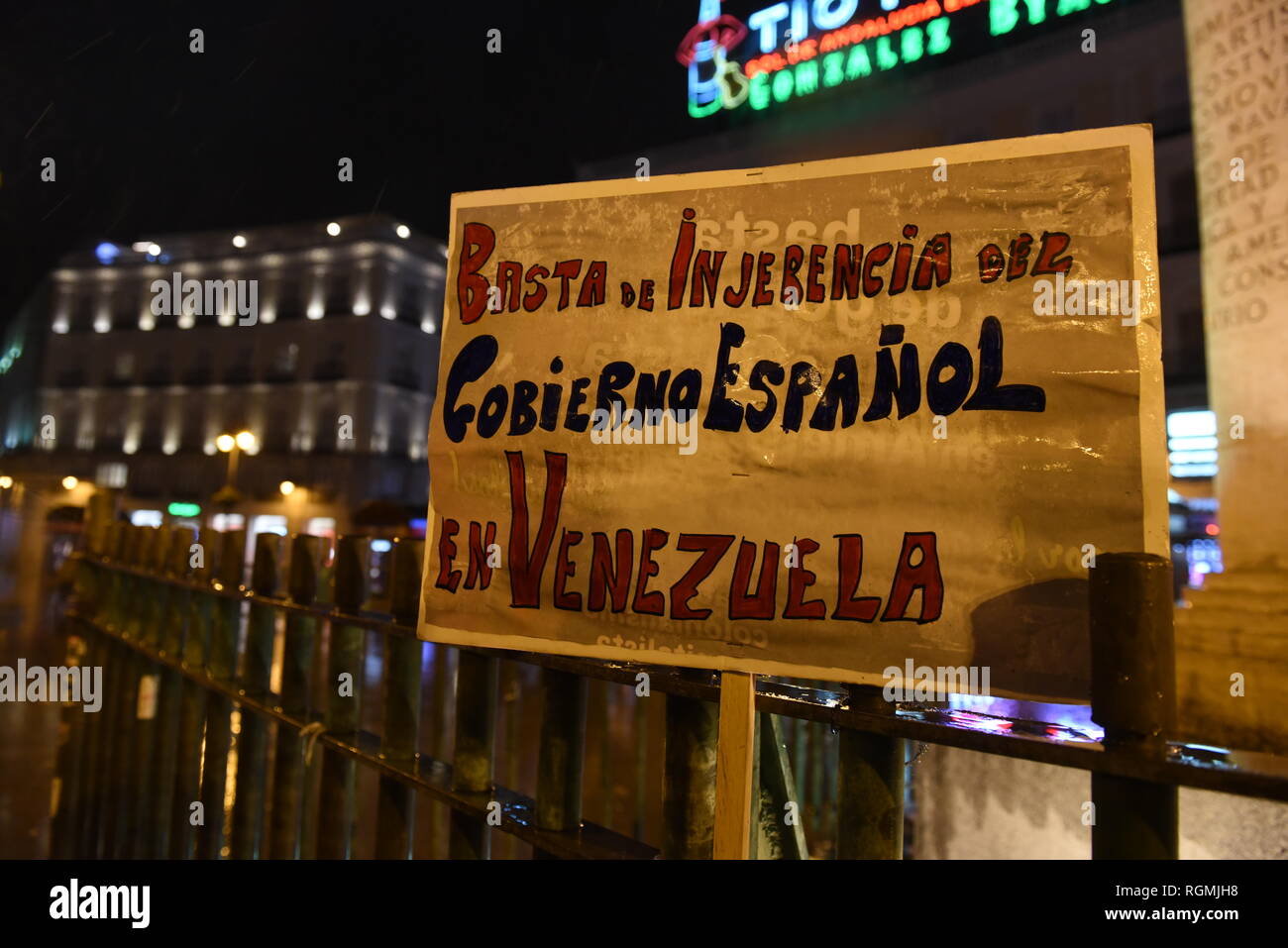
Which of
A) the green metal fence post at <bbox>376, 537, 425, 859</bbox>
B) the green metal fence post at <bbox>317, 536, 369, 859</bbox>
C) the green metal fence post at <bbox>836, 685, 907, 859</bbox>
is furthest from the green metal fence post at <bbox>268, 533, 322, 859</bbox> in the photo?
the green metal fence post at <bbox>836, 685, 907, 859</bbox>

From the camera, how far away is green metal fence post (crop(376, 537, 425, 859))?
2.35m

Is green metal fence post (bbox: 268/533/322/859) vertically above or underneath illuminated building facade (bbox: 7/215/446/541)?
underneath

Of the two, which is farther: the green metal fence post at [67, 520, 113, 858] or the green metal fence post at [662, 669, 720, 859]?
the green metal fence post at [67, 520, 113, 858]

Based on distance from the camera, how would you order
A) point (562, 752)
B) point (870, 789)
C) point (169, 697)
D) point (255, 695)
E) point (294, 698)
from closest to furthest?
point (870, 789) → point (562, 752) → point (294, 698) → point (255, 695) → point (169, 697)

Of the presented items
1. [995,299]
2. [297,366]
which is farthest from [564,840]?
[297,366]

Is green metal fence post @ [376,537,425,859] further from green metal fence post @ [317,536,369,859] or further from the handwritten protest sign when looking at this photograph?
the handwritten protest sign

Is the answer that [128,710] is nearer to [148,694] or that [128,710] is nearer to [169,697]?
[148,694]

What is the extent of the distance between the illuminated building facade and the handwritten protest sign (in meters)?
36.4

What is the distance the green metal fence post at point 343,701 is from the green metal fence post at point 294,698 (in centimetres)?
31

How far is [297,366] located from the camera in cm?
4006

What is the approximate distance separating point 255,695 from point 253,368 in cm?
4245

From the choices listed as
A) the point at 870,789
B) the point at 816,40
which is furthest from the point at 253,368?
the point at 870,789

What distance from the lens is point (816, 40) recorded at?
73.5ft
